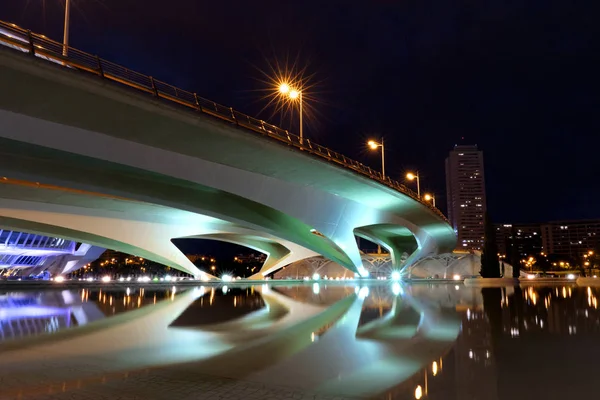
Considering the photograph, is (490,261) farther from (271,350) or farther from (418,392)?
(418,392)

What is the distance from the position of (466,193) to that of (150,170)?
167m

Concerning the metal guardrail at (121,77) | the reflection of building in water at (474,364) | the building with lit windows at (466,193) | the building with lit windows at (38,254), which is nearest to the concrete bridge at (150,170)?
the metal guardrail at (121,77)

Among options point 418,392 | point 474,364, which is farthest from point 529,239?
point 418,392

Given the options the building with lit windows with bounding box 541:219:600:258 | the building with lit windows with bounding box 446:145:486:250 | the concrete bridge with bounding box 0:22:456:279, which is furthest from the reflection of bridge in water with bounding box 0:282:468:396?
the building with lit windows with bounding box 446:145:486:250

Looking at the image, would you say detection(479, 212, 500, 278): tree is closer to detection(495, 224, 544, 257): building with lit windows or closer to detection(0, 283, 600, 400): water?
detection(0, 283, 600, 400): water

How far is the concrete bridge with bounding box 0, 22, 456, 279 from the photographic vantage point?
14141mm

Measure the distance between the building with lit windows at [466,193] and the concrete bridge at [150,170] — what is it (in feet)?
440

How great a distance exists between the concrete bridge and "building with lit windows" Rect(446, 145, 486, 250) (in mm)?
134118

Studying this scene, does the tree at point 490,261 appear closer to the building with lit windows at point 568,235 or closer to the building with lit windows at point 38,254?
the building with lit windows at point 38,254

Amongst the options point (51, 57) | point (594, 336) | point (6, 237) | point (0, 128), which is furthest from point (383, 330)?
point (6, 237)

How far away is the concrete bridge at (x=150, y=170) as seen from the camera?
14.1 metres

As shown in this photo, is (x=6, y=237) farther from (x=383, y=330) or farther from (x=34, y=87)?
(x=383, y=330)

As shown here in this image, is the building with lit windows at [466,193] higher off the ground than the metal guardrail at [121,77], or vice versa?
the building with lit windows at [466,193]

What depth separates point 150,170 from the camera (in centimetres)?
1855
